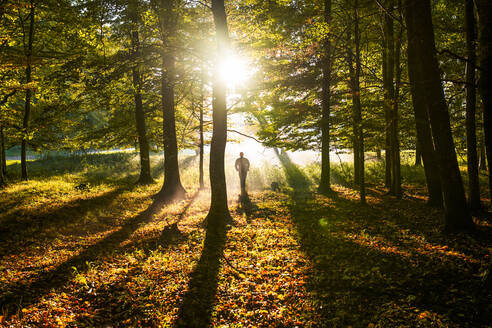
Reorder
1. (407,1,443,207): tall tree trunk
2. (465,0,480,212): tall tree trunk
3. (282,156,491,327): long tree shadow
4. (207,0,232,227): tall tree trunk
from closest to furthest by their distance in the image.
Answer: (282,156,491,327): long tree shadow
(465,0,480,212): tall tree trunk
(207,0,232,227): tall tree trunk
(407,1,443,207): tall tree trunk

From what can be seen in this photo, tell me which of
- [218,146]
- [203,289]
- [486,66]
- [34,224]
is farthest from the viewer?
[218,146]

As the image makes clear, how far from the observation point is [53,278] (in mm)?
5086

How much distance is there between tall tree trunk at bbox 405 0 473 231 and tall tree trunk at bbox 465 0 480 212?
1.91m

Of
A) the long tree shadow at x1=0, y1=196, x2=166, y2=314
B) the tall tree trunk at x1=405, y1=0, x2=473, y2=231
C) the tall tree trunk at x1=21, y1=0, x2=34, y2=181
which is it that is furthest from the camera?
the tall tree trunk at x1=21, y1=0, x2=34, y2=181

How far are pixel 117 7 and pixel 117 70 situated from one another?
215 cm

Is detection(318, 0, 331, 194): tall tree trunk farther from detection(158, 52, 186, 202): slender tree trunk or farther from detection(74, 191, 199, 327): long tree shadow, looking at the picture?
detection(74, 191, 199, 327): long tree shadow

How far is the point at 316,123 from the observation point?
13.0 m

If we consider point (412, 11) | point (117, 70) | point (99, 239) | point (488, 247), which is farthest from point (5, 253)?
point (412, 11)

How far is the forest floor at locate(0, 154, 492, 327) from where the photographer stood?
13.1 ft

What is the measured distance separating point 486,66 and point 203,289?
6798 millimetres

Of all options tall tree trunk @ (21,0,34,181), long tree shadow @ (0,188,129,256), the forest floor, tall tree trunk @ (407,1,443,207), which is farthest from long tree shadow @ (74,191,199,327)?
tall tree trunk @ (407,1,443,207)

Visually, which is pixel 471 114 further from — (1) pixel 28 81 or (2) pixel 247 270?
(1) pixel 28 81

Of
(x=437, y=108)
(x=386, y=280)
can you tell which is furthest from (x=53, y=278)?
(x=437, y=108)

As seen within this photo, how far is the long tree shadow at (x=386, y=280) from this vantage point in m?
3.74
